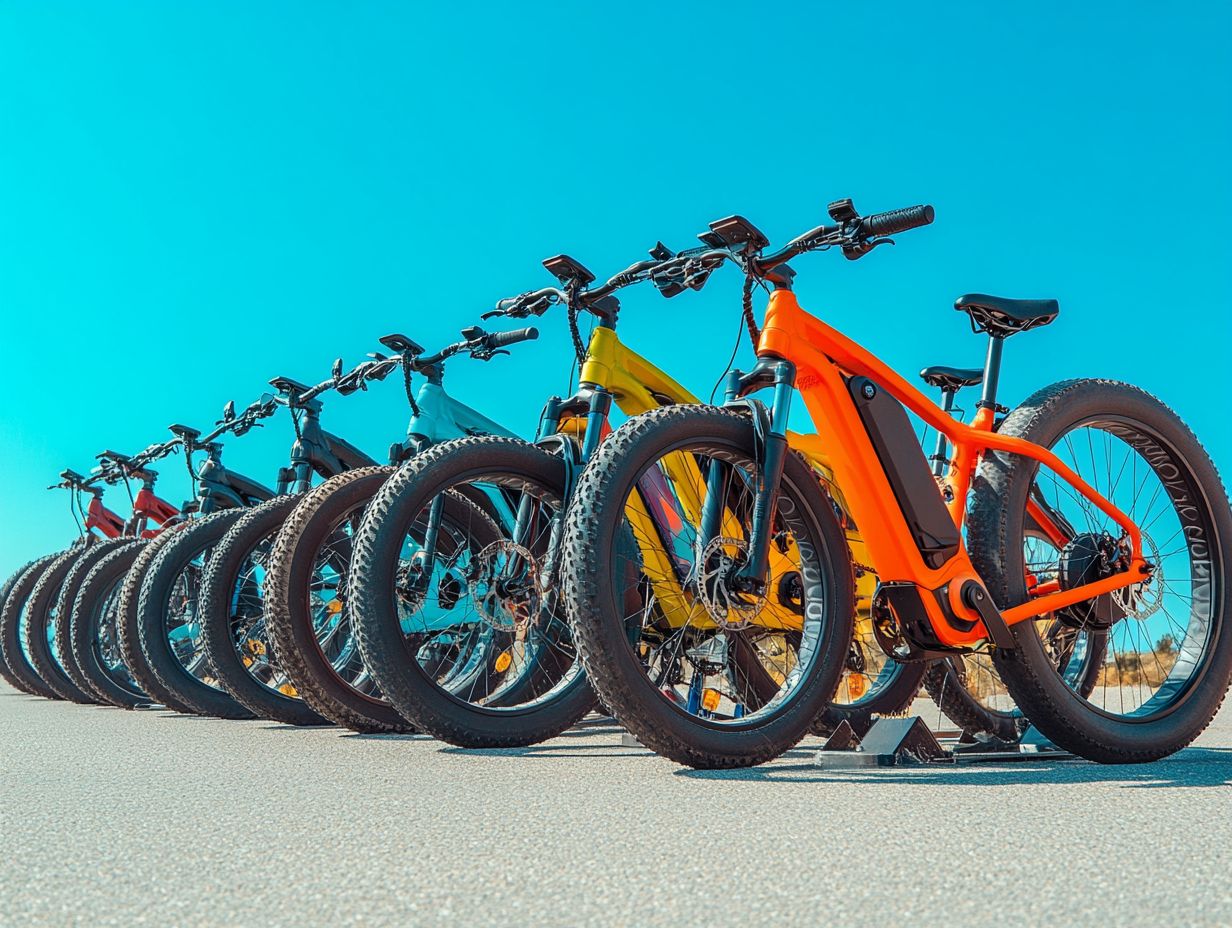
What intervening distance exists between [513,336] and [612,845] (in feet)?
12.0

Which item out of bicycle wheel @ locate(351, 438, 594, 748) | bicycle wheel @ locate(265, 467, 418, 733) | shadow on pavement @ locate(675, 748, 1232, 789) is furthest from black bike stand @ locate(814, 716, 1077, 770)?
bicycle wheel @ locate(265, 467, 418, 733)

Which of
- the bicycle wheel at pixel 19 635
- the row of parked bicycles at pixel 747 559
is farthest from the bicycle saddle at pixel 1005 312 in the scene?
the bicycle wheel at pixel 19 635

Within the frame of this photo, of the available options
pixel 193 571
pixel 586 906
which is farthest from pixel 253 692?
pixel 586 906

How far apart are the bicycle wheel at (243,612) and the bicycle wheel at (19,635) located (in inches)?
154

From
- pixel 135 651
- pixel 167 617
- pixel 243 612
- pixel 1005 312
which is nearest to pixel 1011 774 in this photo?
pixel 1005 312

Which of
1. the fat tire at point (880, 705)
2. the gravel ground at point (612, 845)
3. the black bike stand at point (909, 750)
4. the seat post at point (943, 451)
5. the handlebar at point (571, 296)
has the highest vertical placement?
the handlebar at point (571, 296)

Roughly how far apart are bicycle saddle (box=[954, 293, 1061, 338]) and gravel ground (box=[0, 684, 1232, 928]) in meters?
1.52

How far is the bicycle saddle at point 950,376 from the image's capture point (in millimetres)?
5160

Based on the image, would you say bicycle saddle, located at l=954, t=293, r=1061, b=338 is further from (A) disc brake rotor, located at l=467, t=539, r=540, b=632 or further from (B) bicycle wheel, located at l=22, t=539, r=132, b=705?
(B) bicycle wheel, located at l=22, t=539, r=132, b=705

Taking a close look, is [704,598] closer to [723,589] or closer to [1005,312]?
[723,589]

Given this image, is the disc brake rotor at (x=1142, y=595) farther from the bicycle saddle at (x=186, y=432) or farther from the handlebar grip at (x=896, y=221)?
the bicycle saddle at (x=186, y=432)

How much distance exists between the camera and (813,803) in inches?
96.6

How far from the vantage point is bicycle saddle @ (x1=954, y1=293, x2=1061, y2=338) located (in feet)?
12.8

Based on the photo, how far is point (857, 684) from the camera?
4812 mm
